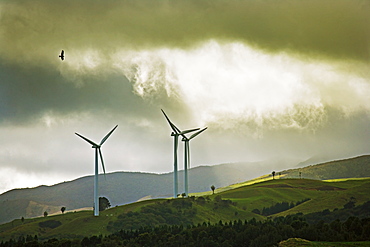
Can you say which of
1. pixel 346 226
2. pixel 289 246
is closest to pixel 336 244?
pixel 289 246

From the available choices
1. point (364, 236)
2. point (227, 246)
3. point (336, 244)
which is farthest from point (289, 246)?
point (227, 246)

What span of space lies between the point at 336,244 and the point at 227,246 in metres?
55.7

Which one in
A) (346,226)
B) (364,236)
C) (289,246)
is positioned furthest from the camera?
(346,226)

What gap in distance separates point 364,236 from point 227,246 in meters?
51.5

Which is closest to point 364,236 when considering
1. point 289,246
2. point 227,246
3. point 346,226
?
point 346,226

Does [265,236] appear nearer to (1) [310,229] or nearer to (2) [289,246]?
(1) [310,229]

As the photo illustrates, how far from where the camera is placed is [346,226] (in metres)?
190

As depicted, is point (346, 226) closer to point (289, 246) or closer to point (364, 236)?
point (364, 236)

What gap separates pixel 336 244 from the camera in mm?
152625

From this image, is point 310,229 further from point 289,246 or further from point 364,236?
point 289,246

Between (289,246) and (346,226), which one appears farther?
(346,226)

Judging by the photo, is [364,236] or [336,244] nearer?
[336,244]

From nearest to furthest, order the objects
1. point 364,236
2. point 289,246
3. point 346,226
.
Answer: point 289,246
point 364,236
point 346,226

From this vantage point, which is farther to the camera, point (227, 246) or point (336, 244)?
point (227, 246)
